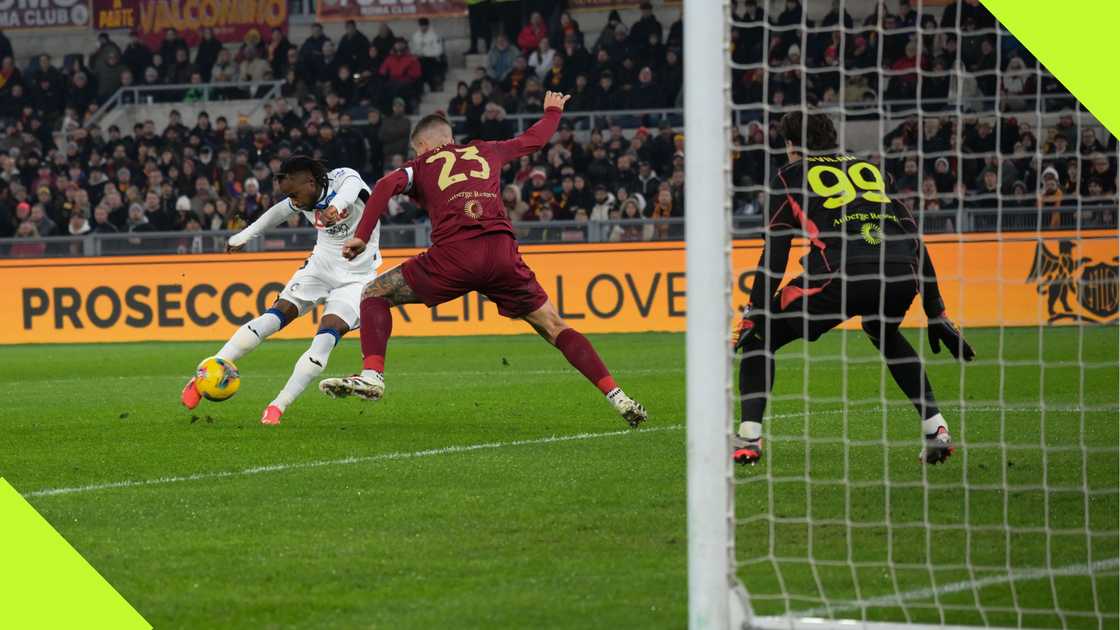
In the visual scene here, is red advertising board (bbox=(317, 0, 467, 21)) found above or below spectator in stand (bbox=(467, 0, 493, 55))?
above

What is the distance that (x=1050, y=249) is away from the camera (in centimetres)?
1468

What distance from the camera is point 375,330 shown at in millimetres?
8656

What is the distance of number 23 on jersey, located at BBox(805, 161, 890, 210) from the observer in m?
7.11

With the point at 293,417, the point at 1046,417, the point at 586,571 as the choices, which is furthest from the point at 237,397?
the point at 586,571

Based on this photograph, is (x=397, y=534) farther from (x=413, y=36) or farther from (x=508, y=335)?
(x=413, y=36)

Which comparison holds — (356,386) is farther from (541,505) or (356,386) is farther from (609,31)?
(609,31)

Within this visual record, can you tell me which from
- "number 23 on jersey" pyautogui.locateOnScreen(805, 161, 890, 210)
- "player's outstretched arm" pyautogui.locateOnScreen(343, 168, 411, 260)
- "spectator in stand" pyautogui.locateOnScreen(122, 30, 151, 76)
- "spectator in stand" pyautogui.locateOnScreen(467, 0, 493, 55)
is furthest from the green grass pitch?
"spectator in stand" pyautogui.locateOnScreen(122, 30, 151, 76)

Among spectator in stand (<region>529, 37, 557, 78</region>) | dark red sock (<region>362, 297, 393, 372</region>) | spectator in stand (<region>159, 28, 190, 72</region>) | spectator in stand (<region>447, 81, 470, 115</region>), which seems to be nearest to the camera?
dark red sock (<region>362, 297, 393, 372</region>)

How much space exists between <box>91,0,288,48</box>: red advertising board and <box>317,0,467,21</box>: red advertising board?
826 mm

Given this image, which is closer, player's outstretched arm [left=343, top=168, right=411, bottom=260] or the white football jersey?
player's outstretched arm [left=343, top=168, right=411, bottom=260]

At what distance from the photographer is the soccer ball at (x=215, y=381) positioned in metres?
9.44

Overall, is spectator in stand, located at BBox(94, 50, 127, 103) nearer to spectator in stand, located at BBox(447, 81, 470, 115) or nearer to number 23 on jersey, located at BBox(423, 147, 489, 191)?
spectator in stand, located at BBox(447, 81, 470, 115)

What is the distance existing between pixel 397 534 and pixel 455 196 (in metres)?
3.18

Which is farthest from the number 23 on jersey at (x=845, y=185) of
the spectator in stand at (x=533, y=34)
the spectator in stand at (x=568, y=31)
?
the spectator in stand at (x=533, y=34)
